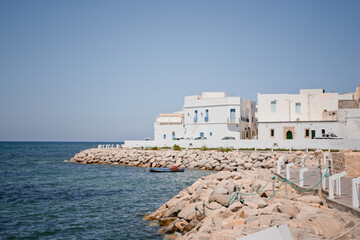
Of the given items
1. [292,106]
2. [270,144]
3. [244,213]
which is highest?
[292,106]

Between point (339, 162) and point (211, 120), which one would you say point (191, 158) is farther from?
point (339, 162)

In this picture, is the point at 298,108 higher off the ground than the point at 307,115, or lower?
Answer: higher

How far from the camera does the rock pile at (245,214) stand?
852 centimetres

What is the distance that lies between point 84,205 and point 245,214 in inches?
487

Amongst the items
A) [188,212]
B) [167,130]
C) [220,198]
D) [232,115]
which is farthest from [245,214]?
[167,130]

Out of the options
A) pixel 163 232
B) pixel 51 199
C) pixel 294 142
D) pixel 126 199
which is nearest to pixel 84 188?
pixel 51 199

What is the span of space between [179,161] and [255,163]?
965 centimetres

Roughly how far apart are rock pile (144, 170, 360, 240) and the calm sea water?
134 cm

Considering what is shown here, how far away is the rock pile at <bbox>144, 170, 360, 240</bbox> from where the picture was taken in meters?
8.52

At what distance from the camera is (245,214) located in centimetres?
1069

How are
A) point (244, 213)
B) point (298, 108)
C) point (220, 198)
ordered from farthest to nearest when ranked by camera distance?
point (298, 108) → point (220, 198) → point (244, 213)

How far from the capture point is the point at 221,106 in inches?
1987

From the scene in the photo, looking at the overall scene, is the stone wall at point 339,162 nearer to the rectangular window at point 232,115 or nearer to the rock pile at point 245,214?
the rock pile at point 245,214

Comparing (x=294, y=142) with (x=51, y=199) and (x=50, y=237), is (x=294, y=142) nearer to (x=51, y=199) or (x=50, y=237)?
(x=51, y=199)
